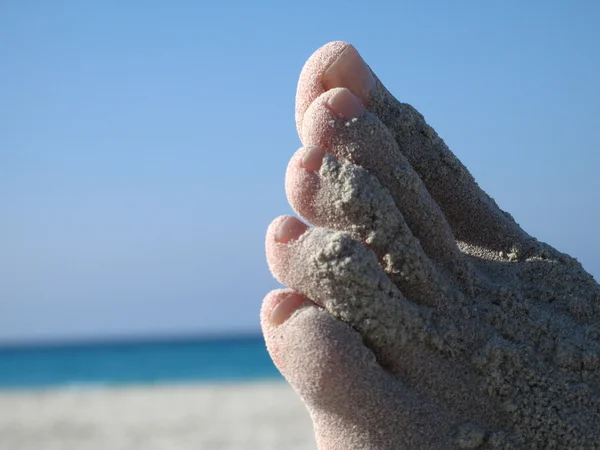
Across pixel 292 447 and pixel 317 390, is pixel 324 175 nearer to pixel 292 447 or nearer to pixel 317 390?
pixel 317 390

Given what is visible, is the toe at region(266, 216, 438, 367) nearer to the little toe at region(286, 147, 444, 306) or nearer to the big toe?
Result: the little toe at region(286, 147, 444, 306)

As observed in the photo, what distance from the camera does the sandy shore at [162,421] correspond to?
5254 mm

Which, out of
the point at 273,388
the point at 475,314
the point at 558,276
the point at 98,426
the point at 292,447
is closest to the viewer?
the point at 475,314

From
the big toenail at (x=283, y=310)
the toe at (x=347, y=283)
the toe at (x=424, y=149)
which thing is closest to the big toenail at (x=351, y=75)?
the toe at (x=424, y=149)

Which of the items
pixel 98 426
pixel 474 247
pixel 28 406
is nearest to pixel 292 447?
pixel 98 426

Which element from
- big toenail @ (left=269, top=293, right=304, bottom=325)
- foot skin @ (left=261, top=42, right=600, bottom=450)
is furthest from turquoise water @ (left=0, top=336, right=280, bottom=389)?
big toenail @ (left=269, top=293, right=304, bottom=325)

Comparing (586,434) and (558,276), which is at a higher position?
(558,276)

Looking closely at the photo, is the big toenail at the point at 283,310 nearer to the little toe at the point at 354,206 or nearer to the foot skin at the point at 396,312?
the foot skin at the point at 396,312

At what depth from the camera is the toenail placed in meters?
1.12

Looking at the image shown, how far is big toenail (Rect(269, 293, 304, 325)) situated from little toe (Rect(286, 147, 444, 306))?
0.13 m

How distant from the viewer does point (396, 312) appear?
1.10 metres

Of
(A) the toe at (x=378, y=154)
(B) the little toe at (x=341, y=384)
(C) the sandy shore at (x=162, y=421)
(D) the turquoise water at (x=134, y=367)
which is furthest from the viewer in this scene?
(D) the turquoise water at (x=134, y=367)

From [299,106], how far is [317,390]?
463 millimetres

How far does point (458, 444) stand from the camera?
1.09m
